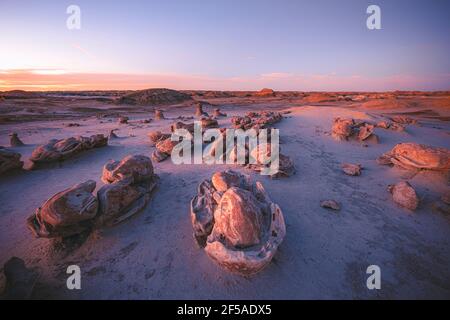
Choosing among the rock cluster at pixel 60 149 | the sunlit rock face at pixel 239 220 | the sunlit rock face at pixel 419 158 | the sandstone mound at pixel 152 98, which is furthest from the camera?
the sandstone mound at pixel 152 98

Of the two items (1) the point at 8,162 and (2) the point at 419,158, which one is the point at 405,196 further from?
(1) the point at 8,162

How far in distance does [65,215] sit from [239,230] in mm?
2169

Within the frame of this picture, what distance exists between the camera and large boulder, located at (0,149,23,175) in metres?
4.84

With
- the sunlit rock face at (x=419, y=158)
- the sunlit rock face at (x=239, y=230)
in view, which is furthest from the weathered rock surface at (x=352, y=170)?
the sunlit rock face at (x=239, y=230)

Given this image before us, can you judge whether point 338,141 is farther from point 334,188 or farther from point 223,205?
point 223,205

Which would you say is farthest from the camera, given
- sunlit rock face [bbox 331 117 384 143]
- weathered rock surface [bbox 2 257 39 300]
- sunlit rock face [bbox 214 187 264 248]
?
sunlit rock face [bbox 331 117 384 143]

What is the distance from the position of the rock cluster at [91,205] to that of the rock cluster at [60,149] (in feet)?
8.83

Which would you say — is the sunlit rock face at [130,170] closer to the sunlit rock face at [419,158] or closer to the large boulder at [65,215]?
the large boulder at [65,215]

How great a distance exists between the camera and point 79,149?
19.5ft

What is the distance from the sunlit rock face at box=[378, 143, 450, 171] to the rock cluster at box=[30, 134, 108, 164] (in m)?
7.69

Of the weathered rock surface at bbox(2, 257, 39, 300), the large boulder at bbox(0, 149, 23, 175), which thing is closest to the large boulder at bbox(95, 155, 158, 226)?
the weathered rock surface at bbox(2, 257, 39, 300)

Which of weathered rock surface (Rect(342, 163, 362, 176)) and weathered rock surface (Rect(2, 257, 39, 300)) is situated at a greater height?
weathered rock surface (Rect(342, 163, 362, 176))

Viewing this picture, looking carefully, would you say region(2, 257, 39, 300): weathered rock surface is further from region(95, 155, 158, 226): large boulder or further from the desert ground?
region(95, 155, 158, 226): large boulder

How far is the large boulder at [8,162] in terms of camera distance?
190 inches
